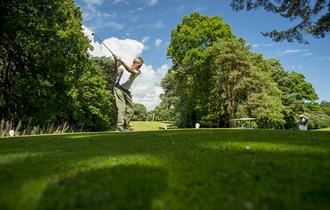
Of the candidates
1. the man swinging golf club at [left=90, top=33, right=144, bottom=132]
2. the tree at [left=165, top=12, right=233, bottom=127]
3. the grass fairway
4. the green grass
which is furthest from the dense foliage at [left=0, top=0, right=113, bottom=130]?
the green grass

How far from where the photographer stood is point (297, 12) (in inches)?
513

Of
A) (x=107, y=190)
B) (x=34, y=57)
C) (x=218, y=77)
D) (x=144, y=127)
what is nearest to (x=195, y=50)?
(x=218, y=77)

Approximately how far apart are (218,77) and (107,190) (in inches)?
1514

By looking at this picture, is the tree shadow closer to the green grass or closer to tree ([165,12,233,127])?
tree ([165,12,233,127])

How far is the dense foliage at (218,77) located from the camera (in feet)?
130

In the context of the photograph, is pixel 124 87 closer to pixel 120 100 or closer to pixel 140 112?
pixel 120 100

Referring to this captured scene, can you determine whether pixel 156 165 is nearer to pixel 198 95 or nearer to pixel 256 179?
pixel 256 179

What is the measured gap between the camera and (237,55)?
3969cm

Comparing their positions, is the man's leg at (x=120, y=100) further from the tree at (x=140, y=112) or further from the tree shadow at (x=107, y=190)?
the tree at (x=140, y=112)

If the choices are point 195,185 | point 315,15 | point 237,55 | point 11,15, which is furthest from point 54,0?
point 237,55

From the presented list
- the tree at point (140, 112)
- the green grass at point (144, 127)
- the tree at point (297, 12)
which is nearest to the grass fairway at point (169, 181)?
the tree at point (297, 12)

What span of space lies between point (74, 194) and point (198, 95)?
133 feet

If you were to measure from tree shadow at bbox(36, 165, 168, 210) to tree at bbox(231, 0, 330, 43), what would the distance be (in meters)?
11.1

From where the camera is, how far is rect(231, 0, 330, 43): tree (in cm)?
1288
